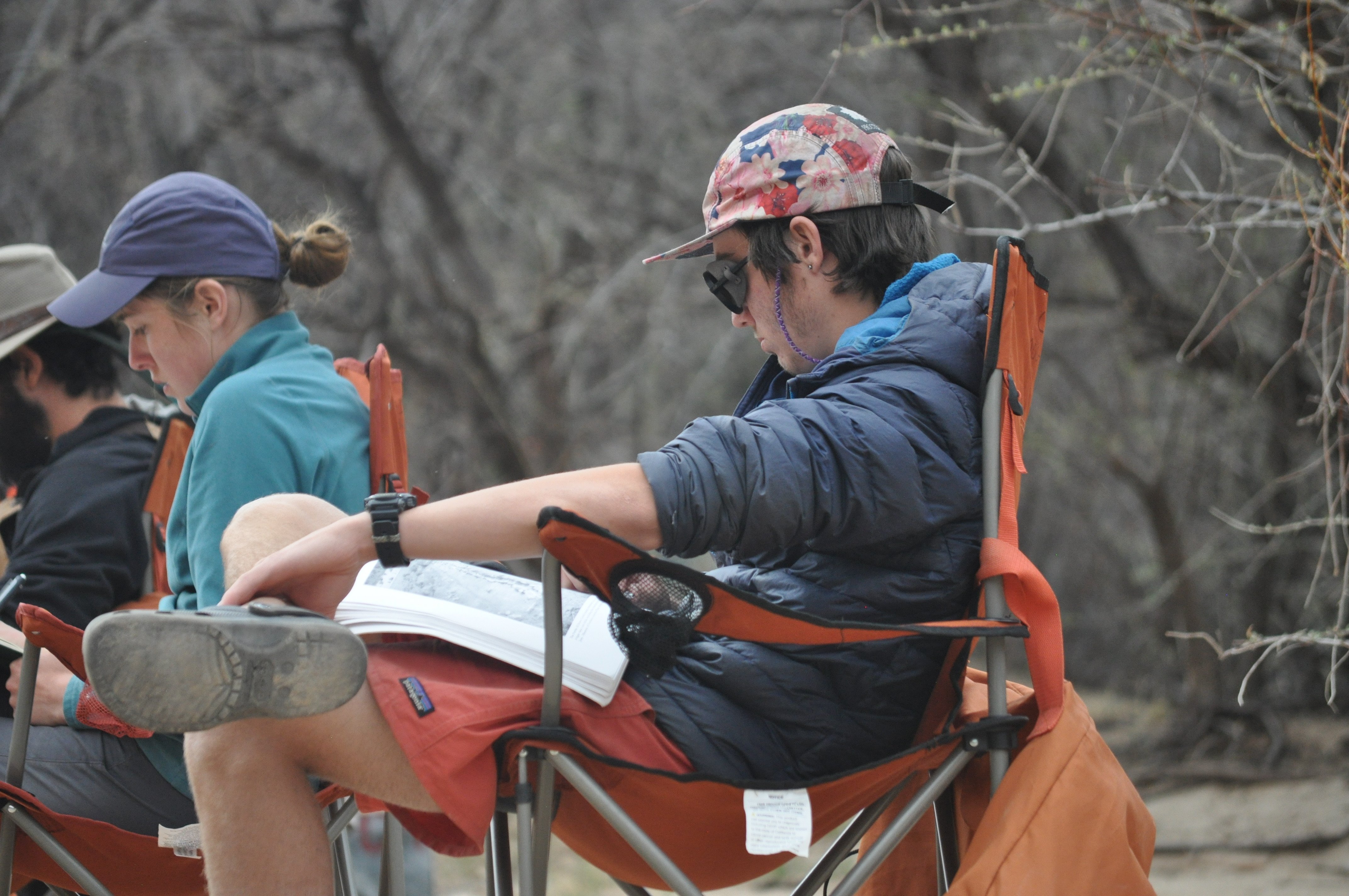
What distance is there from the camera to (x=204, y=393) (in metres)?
2.34

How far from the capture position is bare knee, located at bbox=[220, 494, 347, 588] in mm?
1689

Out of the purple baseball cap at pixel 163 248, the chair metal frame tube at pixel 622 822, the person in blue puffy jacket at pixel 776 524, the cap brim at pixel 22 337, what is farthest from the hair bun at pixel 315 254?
the chair metal frame tube at pixel 622 822

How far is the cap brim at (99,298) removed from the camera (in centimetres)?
229

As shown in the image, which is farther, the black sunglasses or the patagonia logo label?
the black sunglasses

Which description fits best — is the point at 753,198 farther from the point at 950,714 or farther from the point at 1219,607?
the point at 1219,607

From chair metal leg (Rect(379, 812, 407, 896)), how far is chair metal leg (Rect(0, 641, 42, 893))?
54 centimetres

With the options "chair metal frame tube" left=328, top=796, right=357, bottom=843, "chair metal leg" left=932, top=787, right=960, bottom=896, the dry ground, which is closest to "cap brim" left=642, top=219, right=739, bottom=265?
"chair metal leg" left=932, top=787, right=960, bottom=896

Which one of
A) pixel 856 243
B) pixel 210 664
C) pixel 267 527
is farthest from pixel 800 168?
pixel 210 664

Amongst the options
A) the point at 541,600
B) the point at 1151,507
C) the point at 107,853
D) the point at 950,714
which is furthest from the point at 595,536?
the point at 1151,507

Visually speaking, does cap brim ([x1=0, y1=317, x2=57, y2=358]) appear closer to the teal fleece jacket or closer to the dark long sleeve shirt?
the dark long sleeve shirt

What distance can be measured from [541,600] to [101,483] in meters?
1.19

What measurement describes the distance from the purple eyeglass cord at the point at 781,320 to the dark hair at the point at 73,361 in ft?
5.21

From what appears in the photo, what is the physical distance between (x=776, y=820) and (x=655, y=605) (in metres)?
0.30

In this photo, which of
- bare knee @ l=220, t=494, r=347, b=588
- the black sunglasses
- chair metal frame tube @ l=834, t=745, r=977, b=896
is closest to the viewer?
chair metal frame tube @ l=834, t=745, r=977, b=896
